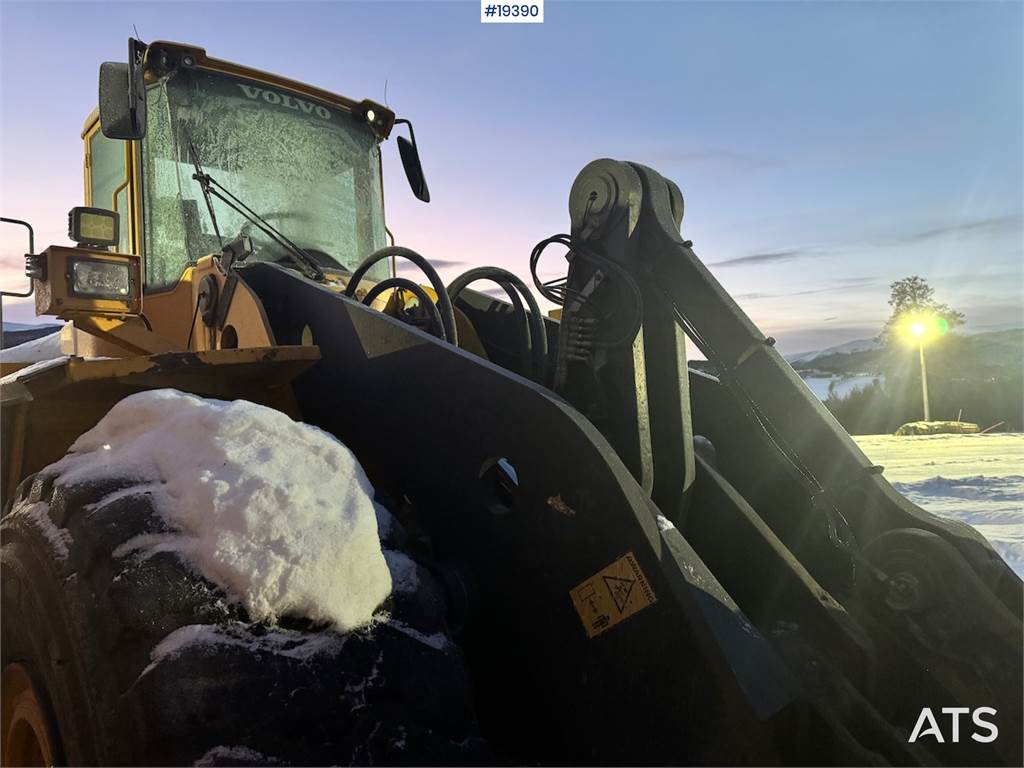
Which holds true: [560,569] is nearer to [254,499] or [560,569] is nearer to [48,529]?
[254,499]

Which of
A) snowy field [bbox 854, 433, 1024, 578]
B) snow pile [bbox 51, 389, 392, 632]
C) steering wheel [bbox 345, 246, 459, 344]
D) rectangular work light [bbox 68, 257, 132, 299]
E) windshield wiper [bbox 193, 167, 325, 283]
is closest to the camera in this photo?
snow pile [bbox 51, 389, 392, 632]

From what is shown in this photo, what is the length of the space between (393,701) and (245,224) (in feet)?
9.48

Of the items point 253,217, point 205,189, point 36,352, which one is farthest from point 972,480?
point 36,352

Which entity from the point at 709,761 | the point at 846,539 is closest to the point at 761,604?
the point at 846,539

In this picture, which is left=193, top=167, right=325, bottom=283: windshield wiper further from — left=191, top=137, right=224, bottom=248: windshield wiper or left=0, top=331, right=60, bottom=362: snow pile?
left=0, top=331, right=60, bottom=362: snow pile

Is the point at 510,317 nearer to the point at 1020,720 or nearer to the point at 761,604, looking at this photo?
the point at 761,604

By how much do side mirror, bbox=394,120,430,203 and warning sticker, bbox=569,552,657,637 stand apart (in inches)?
157

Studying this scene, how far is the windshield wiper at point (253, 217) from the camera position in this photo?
374 centimetres

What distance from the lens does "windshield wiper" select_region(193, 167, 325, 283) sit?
3744 millimetres

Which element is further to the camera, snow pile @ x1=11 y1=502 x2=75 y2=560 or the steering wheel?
the steering wheel

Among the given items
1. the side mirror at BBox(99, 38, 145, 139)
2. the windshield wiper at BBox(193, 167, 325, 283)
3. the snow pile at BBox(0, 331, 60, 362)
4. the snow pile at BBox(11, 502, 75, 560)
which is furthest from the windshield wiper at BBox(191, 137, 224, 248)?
the snow pile at BBox(11, 502, 75, 560)

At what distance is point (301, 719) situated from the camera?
146 cm

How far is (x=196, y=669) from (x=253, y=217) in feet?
9.41
